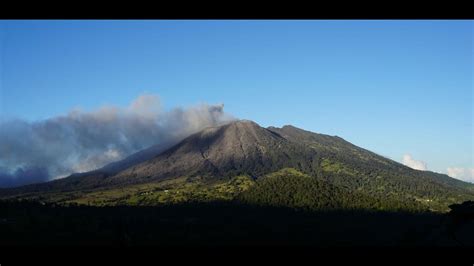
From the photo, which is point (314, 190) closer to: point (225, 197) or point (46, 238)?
point (225, 197)

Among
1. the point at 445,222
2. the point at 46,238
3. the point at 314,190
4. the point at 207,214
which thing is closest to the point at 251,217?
the point at 207,214

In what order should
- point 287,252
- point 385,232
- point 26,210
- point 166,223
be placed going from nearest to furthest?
point 287,252 → point 385,232 → point 166,223 → point 26,210

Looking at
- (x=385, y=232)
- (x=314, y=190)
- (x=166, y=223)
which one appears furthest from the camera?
(x=314, y=190)

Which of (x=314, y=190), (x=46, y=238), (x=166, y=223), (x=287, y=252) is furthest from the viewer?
(x=314, y=190)

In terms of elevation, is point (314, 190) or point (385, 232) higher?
point (314, 190)
